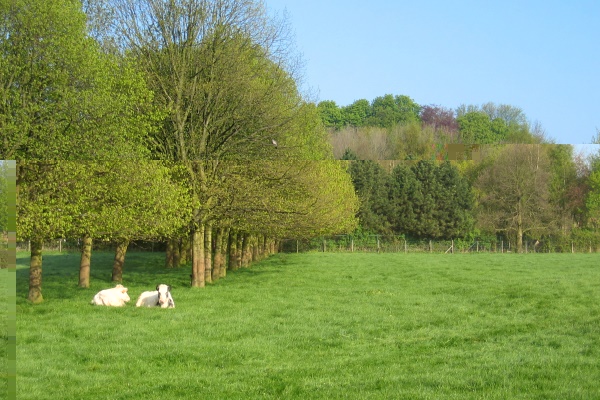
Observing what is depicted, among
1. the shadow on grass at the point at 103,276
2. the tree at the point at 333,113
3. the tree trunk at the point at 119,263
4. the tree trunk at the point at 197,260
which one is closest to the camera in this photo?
the shadow on grass at the point at 103,276

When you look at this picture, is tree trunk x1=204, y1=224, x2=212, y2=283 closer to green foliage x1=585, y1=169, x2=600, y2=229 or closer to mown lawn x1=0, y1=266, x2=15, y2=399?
green foliage x1=585, y1=169, x2=600, y2=229

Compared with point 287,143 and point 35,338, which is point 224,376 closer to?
A: point 35,338

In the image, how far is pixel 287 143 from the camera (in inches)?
1196

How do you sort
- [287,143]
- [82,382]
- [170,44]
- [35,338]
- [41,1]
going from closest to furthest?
[82,382], [35,338], [41,1], [170,44], [287,143]

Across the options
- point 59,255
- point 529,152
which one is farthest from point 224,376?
point 59,255

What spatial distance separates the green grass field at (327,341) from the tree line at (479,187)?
9.82 feet

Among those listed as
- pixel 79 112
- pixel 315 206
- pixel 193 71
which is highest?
pixel 193 71

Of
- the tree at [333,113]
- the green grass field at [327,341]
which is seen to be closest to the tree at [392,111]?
the tree at [333,113]

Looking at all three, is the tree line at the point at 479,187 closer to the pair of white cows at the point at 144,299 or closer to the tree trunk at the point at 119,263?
the tree trunk at the point at 119,263

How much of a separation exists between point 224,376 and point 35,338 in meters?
5.77

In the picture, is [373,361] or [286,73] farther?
[286,73]

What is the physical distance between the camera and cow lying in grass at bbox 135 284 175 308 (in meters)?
19.8

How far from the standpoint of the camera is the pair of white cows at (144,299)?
19.8 meters

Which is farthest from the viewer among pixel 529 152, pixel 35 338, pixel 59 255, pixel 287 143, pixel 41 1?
pixel 59 255
